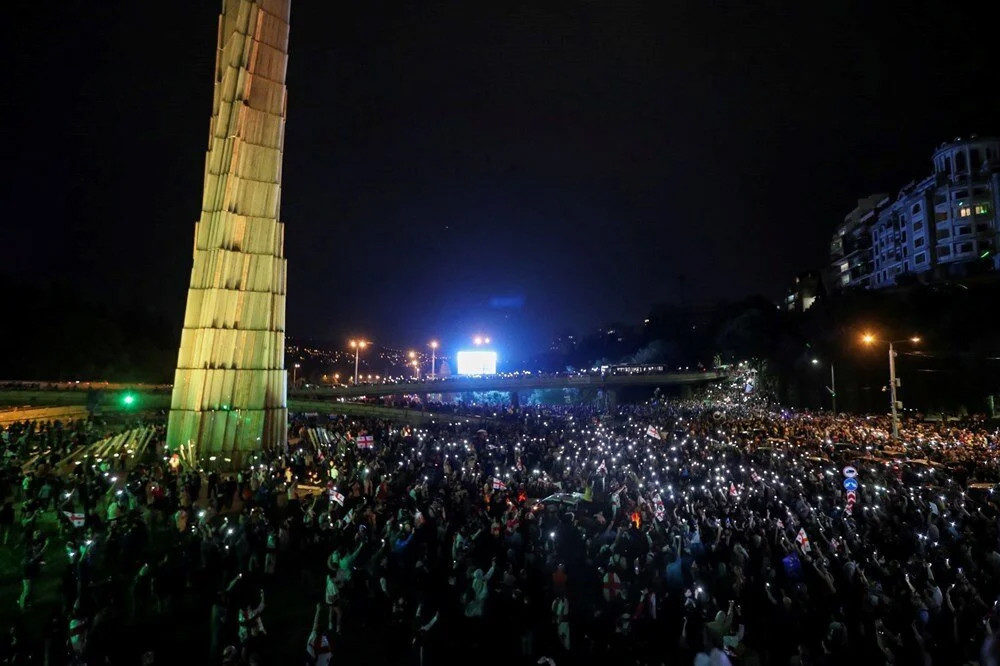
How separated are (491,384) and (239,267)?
44.3m

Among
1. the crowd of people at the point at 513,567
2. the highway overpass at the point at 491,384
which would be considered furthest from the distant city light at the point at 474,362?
the crowd of people at the point at 513,567

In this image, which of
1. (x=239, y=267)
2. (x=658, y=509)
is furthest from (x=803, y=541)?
(x=239, y=267)

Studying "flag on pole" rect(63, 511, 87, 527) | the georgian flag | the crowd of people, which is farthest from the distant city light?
"flag on pole" rect(63, 511, 87, 527)

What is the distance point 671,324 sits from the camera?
129m

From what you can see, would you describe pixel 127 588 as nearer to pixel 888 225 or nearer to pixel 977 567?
pixel 977 567

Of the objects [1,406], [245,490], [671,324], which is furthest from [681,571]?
[671,324]

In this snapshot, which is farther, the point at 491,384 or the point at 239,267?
the point at 491,384

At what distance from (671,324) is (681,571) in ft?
404

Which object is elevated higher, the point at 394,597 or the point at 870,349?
the point at 870,349

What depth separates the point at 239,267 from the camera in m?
27.8

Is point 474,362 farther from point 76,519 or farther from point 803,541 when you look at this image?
point 803,541

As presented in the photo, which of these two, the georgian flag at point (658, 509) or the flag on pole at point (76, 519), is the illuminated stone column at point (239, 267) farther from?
the georgian flag at point (658, 509)

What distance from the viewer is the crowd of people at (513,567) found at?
339 inches

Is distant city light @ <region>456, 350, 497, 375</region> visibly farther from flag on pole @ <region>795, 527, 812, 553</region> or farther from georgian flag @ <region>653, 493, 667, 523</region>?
flag on pole @ <region>795, 527, 812, 553</region>
